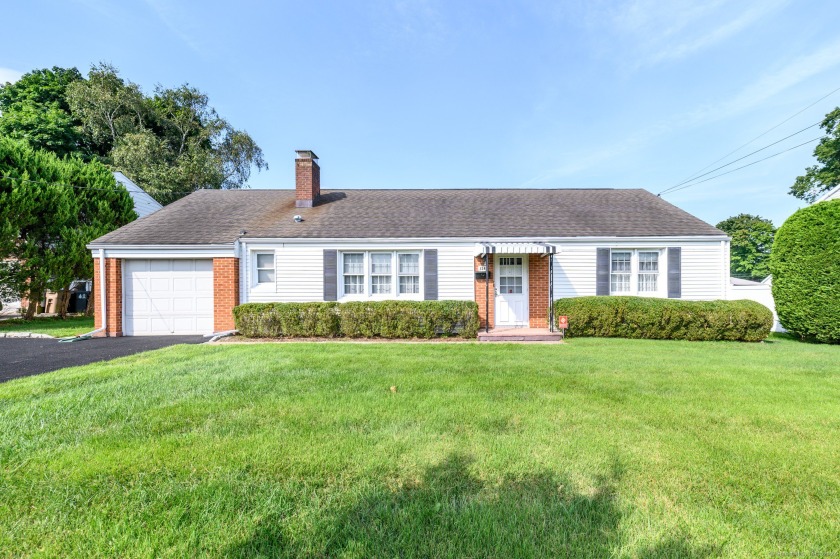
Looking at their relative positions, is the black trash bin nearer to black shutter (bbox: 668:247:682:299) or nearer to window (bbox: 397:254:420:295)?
window (bbox: 397:254:420:295)

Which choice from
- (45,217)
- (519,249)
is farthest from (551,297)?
(45,217)

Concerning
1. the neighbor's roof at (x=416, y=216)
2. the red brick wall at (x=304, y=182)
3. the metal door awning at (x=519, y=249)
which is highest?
the red brick wall at (x=304, y=182)

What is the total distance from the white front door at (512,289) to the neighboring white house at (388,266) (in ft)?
0.10

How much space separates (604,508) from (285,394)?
3.53 metres

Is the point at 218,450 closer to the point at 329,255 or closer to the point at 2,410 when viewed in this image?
the point at 2,410

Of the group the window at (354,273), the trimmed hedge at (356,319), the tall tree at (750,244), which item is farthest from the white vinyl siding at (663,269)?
the tall tree at (750,244)

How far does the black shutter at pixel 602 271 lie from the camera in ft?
36.8

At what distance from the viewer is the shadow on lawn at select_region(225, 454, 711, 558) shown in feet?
6.22

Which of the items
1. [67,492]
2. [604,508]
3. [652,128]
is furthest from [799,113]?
[67,492]

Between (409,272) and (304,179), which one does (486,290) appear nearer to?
(409,272)

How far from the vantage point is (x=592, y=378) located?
5332 mm

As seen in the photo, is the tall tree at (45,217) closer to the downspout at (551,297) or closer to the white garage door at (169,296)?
the white garage door at (169,296)

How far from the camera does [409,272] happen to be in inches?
452

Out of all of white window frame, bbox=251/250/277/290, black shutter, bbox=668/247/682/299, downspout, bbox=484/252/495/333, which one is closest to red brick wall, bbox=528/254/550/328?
downspout, bbox=484/252/495/333
